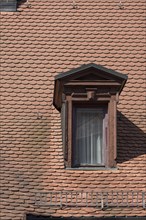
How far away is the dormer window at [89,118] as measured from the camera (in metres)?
18.2

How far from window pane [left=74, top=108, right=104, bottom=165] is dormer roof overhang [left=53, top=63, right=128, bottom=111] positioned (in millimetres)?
630

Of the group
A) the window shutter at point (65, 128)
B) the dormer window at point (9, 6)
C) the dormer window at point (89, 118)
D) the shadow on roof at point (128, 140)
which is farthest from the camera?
the dormer window at point (9, 6)

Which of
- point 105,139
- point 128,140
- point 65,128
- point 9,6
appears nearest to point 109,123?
point 105,139

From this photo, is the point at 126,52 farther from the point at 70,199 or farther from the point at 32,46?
the point at 70,199

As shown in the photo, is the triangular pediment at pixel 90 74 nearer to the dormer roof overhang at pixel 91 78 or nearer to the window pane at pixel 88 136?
the dormer roof overhang at pixel 91 78

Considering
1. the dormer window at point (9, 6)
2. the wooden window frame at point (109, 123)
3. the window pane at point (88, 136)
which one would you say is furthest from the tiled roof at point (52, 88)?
the window pane at point (88, 136)

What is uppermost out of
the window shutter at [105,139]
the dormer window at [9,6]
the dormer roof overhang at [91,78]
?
the dormer window at [9,6]

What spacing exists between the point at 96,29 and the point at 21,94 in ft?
8.36

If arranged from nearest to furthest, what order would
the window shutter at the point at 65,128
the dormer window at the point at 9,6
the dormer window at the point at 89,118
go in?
the window shutter at the point at 65,128 < the dormer window at the point at 89,118 < the dormer window at the point at 9,6

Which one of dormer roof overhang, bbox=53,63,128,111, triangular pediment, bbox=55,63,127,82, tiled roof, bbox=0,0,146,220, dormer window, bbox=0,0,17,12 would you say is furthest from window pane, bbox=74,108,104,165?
dormer window, bbox=0,0,17,12

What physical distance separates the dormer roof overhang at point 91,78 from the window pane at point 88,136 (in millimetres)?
630

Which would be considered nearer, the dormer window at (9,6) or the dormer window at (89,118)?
the dormer window at (89,118)

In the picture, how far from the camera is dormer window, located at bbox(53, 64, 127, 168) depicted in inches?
717

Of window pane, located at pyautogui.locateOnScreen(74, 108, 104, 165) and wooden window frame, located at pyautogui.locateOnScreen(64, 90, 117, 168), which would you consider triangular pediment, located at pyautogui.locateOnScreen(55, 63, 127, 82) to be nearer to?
wooden window frame, located at pyautogui.locateOnScreen(64, 90, 117, 168)
